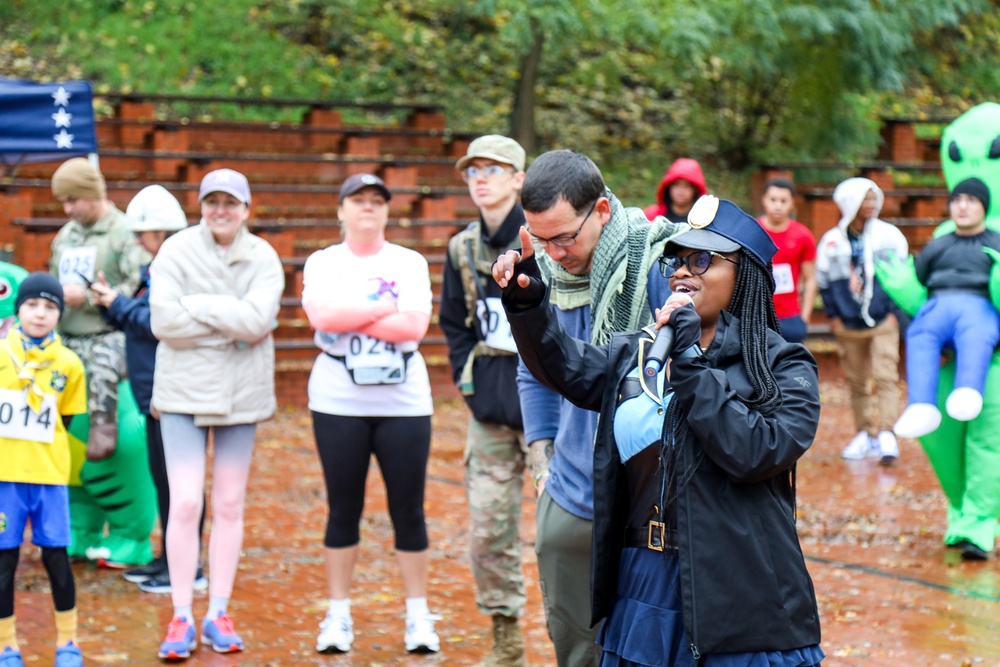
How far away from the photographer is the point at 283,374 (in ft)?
44.2

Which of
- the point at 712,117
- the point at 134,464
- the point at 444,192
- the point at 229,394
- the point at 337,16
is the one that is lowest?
the point at 134,464

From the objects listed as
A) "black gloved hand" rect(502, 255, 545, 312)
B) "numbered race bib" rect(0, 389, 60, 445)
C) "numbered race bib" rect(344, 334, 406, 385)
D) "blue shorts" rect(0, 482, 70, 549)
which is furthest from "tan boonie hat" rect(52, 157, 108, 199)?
"black gloved hand" rect(502, 255, 545, 312)

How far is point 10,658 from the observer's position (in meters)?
5.56

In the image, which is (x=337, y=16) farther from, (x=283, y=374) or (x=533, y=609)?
(x=533, y=609)

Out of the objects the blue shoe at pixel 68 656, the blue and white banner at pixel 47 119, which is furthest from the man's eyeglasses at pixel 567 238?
the blue and white banner at pixel 47 119

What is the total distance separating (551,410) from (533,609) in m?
2.44

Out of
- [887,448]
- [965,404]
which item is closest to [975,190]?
[965,404]

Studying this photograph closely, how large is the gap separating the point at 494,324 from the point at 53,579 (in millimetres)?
2184

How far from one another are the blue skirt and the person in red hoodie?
5575 mm

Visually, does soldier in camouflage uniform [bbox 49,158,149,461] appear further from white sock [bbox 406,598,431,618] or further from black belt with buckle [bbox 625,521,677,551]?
black belt with buckle [bbox 625,521,677,551]

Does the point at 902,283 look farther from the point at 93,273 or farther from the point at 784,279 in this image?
the point at 93,273

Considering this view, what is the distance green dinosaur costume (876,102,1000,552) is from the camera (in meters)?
7.55

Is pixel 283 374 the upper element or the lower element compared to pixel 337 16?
lower

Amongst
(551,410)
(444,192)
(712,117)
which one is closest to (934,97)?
(712,117)
